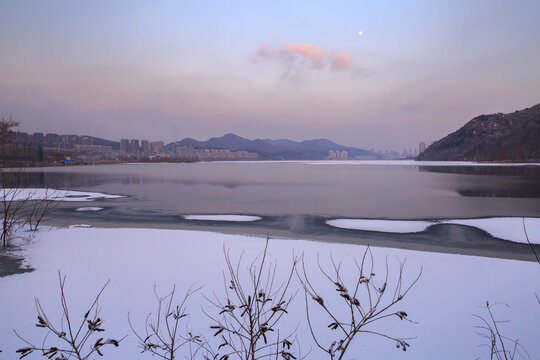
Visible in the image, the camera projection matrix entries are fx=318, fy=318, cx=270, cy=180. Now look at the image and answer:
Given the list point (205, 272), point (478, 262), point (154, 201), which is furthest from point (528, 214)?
point (154, 201)

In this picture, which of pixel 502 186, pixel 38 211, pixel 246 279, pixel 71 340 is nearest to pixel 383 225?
pixel 246 279

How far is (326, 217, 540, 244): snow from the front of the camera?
31.3 feet

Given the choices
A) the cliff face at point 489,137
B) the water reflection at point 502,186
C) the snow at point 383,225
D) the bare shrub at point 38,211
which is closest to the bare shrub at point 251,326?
the snow at point 383,225

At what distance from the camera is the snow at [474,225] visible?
31.3 ft

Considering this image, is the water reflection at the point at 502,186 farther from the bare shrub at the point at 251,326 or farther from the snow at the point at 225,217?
the bare shrub at the point at 251,326

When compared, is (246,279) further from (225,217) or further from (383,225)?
(225,217)

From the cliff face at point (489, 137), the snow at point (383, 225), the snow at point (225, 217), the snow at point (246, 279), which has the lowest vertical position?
the snow at point (225, 217)

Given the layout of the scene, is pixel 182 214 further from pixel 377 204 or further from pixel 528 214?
pixel 528 214

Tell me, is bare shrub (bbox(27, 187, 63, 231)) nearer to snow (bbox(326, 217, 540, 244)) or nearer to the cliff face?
snow (bbox(326, 217, 540, 244))

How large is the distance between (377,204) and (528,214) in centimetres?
599

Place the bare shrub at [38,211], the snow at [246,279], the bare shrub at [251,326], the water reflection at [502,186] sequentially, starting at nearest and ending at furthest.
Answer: the bare shrub at [251,326] < the snow at [246,279] < the bare shrub at [38,211] < the water reflection at [502,186]

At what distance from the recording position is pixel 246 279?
537 cm

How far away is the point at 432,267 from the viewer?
20.2 feet

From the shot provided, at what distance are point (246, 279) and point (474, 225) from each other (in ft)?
30.4
